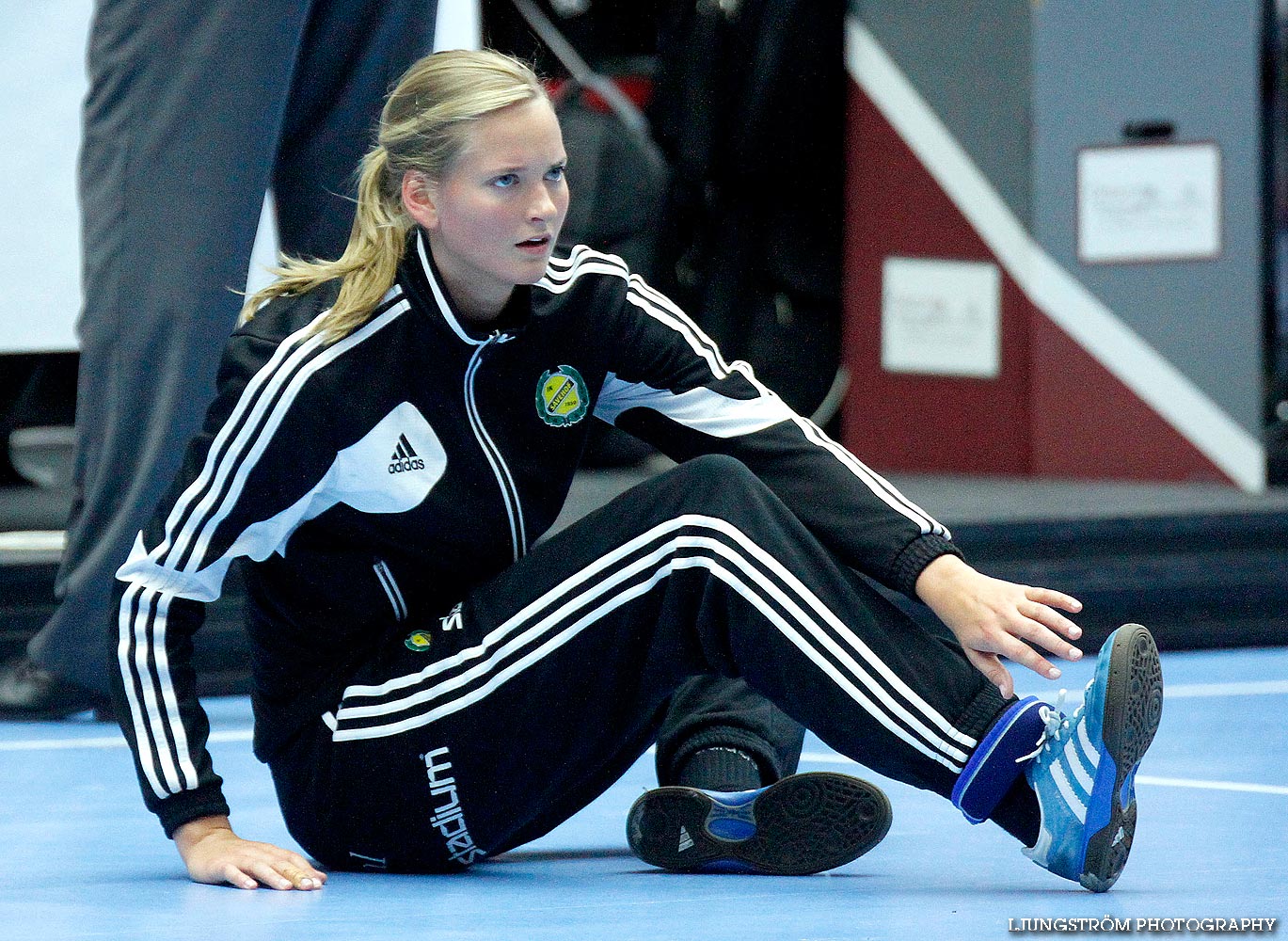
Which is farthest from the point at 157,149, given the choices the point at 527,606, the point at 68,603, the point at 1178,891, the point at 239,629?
the point at 1178,891

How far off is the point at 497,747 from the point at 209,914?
277 mm

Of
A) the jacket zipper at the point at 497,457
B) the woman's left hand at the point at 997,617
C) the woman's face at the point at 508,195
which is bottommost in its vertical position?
the woman's left hand at the point at 997,617

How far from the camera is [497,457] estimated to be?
5.70ft

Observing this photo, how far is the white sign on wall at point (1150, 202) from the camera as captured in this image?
13.7ft

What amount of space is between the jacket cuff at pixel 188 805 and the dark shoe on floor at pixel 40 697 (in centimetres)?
89

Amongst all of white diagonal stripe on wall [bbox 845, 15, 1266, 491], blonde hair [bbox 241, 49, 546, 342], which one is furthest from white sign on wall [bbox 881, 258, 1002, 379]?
blonde hair [bbox 241, 49, 546, 342]

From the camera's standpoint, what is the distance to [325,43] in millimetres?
2502

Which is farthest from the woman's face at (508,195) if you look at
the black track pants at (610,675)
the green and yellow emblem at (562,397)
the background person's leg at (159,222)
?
the background person's leg at (159,222)

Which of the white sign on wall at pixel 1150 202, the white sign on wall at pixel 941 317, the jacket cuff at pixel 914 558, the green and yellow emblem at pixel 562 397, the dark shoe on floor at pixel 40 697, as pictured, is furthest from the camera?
the white sign on wall at pixel 941 317

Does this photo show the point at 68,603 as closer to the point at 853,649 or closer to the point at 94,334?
the point at 94,334

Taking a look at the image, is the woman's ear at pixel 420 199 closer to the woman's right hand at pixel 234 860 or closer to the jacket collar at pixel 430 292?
the jacket collar at pixel 430 292

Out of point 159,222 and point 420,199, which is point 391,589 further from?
point 159,222

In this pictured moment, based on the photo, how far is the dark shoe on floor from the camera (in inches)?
99.7

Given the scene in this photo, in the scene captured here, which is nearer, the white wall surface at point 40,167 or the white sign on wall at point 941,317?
the white wall surface at point 40,167
